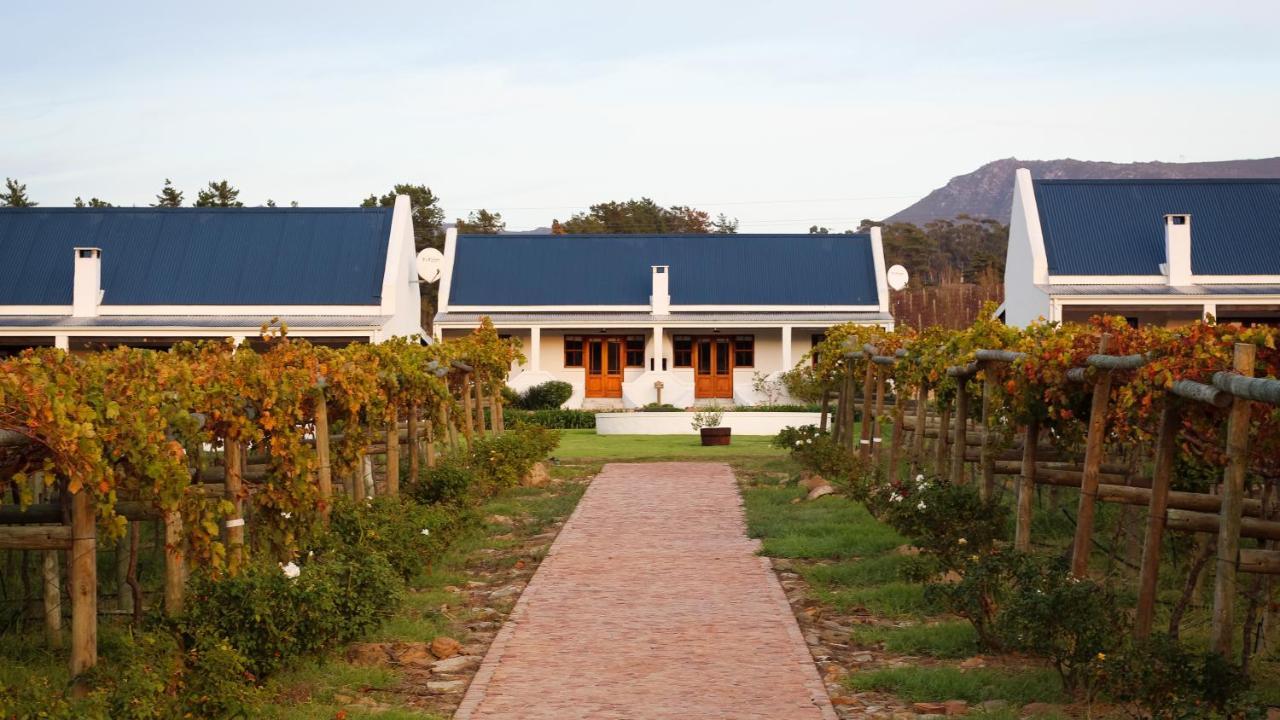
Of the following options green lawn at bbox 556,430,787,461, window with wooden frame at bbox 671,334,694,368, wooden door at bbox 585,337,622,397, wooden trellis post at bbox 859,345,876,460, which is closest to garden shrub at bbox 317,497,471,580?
wooden trellis post at bbox 859,345,876,460

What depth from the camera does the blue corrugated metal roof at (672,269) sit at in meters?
41.9

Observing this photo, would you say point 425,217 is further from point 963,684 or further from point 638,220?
point 963,684

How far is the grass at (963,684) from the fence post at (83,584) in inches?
174

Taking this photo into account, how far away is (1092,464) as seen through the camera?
370 inches

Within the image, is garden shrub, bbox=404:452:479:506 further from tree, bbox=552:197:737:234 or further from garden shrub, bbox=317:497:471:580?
tree, bbox=552:197:737:234

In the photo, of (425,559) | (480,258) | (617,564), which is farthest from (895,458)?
(480,258)

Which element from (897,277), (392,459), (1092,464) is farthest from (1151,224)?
(1092,464)

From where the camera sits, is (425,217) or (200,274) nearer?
(200,274)

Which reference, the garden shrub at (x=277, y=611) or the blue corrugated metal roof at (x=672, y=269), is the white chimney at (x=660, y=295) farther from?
Answer: the garden shrub at (x=277, y=611)

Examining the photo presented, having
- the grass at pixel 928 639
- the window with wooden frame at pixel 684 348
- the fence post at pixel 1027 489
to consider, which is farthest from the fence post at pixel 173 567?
the window with wooden frame at pixel 684 348

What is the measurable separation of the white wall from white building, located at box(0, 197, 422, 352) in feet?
53.2

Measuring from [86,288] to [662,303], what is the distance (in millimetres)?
15518

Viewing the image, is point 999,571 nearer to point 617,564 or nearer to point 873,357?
point 617,564

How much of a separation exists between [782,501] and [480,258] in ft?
87.3
